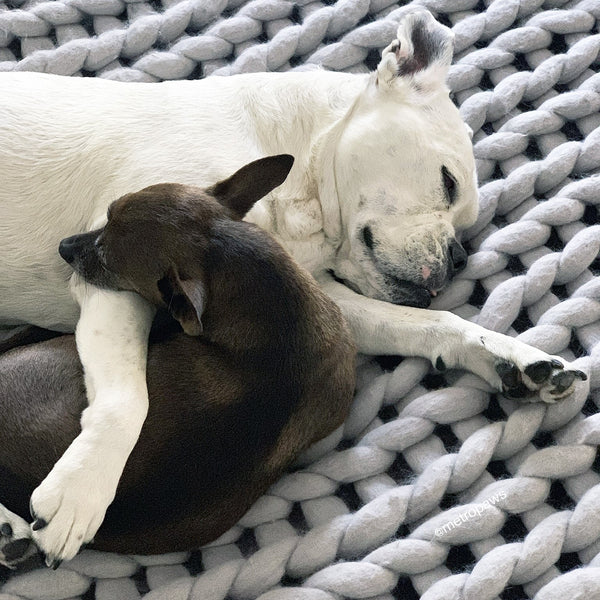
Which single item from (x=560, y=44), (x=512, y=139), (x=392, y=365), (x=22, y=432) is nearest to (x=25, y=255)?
(x=22, y=432)

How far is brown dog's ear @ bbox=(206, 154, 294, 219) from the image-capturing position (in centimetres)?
162

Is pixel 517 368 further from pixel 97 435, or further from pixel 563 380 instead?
pixel 97 435

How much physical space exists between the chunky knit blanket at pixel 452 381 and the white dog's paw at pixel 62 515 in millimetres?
128

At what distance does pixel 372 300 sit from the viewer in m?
1.81

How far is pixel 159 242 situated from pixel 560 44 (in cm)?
118

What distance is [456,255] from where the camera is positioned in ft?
5.80

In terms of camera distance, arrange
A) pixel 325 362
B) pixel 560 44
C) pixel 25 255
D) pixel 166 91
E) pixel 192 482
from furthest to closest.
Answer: pixel 560 44
pixel 166 91
pixel 25 255
pixel 325 362
pixel 192 482

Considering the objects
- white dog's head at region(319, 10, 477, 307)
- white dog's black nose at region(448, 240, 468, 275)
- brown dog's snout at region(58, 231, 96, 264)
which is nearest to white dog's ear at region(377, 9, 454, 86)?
→ white dog's head at region(319, 10, 477, 307)

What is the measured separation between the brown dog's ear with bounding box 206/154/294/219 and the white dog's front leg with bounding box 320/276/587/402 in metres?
0.30

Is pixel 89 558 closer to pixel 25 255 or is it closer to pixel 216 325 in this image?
pixel 216 325

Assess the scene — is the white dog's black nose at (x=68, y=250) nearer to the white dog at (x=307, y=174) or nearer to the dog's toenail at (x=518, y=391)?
the white dog at (x=307, y=174)

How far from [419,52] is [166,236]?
0.72 m

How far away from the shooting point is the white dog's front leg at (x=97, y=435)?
4.30 ft

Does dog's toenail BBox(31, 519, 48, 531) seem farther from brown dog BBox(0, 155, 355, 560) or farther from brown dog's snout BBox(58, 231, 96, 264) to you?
brown dog's snout BBox(58, 231, 96, 264)
